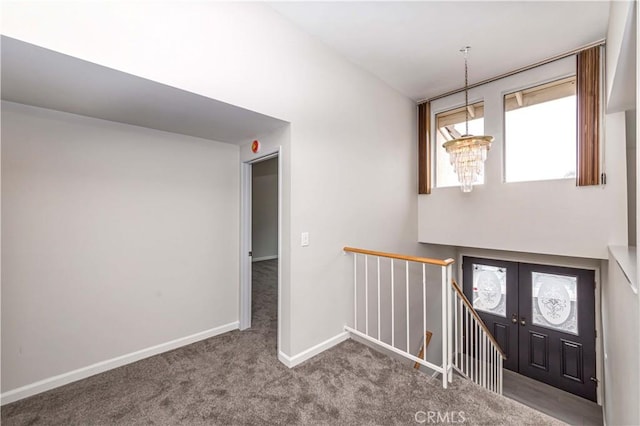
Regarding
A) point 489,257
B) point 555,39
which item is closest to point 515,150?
point 555,39

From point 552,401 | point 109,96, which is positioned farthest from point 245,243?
point 552,401

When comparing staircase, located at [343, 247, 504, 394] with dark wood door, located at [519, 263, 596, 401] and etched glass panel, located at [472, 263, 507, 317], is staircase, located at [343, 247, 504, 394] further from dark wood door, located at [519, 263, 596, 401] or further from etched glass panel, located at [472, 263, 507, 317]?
etched glass panel, located at [472, 263, 507, 317]

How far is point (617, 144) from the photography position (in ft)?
8.63

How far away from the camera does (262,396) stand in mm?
1998

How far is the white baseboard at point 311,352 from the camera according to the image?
2377mm

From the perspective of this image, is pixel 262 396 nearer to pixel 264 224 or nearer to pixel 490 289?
pixel 490 289

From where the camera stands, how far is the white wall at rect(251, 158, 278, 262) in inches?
283

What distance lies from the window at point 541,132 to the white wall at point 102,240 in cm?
364

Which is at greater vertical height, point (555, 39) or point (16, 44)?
point (555, 39)

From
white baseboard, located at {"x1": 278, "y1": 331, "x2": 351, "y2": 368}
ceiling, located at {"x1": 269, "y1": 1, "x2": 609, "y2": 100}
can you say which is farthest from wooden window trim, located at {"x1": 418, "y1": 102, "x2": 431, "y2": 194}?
white baseboard, located at {"x1": 278, "y1": 331, "x2": 351, "y2": 368}

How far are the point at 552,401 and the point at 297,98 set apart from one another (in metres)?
5.53

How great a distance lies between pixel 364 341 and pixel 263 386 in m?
1.32

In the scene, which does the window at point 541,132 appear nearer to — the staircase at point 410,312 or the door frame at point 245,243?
the staircase at point 410,312

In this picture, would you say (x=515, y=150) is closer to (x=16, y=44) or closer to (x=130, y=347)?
(x=16, y=44)
